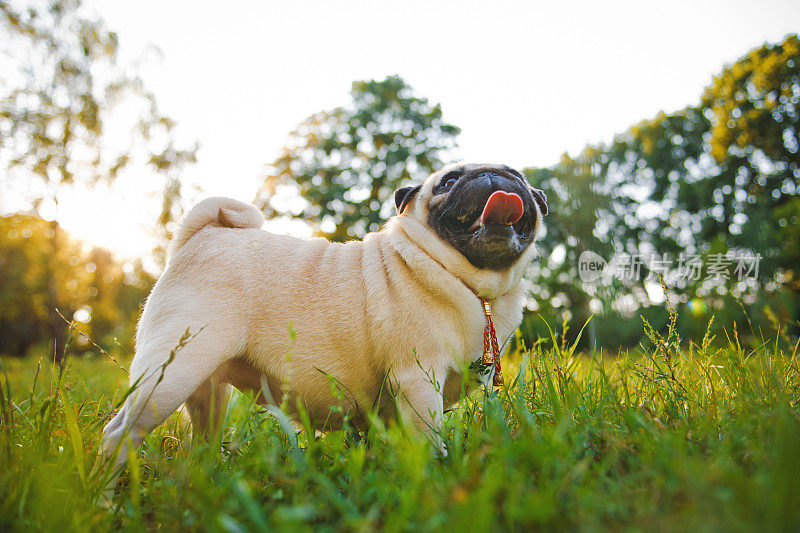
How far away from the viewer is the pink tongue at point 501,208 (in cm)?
266

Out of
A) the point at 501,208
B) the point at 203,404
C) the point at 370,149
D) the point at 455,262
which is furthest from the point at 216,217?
the point at 370,149

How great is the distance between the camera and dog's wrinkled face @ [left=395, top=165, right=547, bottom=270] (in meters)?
2.71

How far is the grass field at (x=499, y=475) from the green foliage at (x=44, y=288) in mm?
20549

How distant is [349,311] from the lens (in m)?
2.68

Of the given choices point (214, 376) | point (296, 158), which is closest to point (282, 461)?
point (214, 376)

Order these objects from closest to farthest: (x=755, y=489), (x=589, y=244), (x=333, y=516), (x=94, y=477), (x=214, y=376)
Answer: (x=755, y=489), (x=333, y=516), (x=94, y=477), (x=214, y=376), (x=589, y=244)

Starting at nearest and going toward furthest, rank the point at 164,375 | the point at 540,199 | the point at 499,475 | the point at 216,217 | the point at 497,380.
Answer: the point at 499,475
the point at 164,375
the point at 497,380
the point at 216,217
the point at 540,199

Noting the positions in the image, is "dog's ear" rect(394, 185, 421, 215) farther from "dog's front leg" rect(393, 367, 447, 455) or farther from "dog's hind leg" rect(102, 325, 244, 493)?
"dog's hind leg" rect(102, 325, 244, 493)

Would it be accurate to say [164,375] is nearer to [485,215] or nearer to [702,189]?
[485,215]

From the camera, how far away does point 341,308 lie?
8.81ft

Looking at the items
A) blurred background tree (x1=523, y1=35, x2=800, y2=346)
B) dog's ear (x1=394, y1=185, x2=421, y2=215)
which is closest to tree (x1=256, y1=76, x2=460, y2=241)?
blurred background tree (x1=523, y1=35, x2=800, y2=346)

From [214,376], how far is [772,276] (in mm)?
20203

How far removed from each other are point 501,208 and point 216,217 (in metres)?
2.17

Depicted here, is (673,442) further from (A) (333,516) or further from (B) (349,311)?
(B) (349,311)
